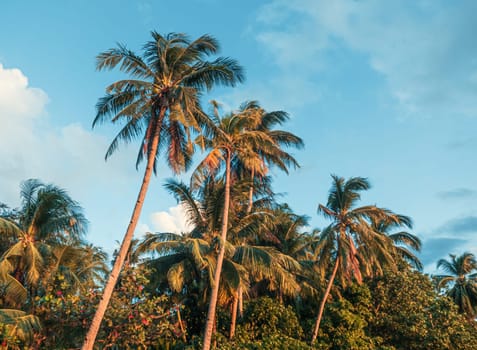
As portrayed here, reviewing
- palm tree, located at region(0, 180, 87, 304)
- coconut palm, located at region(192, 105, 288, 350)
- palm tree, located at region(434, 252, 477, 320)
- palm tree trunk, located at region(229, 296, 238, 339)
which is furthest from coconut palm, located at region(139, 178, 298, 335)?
palm tree, located at region(434, 252, 477, 320)

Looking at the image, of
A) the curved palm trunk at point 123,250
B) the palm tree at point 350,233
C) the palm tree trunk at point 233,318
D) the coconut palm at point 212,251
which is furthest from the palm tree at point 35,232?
the palm tree at point 350,233

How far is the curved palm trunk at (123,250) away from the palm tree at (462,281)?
26.6 m

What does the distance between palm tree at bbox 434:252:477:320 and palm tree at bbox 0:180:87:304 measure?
2688 centimetres

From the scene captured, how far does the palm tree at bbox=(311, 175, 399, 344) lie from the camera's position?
1995 cm

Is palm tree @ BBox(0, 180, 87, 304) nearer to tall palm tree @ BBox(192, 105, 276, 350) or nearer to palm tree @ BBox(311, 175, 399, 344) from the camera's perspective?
tall palm tree @ BBox(192, 105, 276, 350)

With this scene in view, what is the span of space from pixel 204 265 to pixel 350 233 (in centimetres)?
799

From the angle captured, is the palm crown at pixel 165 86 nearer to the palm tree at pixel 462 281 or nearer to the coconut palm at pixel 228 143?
the coconut palm at pixel 228 143

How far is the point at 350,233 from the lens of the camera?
20.6 m

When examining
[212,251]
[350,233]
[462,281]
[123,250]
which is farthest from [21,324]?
[462,281]

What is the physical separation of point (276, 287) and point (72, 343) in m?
10.4

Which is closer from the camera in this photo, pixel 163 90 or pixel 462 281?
pixel 163 90

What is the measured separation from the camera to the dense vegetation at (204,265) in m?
14.3

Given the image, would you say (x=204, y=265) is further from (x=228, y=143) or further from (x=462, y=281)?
(x=462, y=281)

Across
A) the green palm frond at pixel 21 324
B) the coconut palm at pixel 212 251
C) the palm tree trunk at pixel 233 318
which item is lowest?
the green palm frond at pixel 21 324
